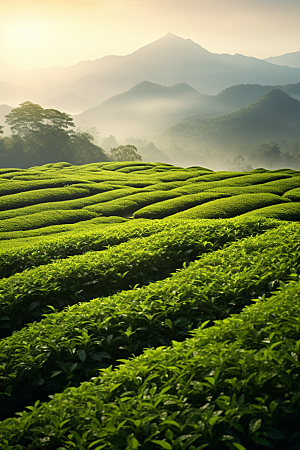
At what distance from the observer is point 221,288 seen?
15.5 ft

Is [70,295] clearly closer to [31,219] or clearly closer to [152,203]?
[31,219]

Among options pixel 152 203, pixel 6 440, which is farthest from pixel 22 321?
pixel 152 203

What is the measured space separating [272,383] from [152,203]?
14.3 meters

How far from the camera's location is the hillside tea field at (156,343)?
2.51 metres

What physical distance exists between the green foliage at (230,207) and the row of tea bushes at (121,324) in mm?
7517

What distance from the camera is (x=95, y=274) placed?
626 cm

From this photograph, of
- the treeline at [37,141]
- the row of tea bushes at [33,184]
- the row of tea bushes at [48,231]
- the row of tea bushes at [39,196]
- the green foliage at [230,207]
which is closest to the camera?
the row of tea bushes at [48,231]

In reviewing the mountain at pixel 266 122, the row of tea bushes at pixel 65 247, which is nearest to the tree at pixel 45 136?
the row of tea bushes at pixel 65 247

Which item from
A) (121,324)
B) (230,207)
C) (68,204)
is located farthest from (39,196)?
(121,324)

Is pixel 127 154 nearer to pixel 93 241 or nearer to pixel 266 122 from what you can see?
pixel 93 241

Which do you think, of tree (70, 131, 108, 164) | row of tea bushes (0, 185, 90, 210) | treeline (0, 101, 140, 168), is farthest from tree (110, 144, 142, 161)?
row of tea bushes (0, 185, 90, 210)

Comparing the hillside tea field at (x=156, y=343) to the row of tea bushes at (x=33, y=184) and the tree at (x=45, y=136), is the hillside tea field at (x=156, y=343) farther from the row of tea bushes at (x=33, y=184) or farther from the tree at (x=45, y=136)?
the tree at (x=45, y=136)

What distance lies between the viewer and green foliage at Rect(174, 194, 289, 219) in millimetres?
13117

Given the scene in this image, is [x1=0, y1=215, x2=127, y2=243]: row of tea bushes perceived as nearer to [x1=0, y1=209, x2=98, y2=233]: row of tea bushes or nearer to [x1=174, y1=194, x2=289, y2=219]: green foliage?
[x1=0, y1=209, x2=98, y2=233]: row of tea bushes
